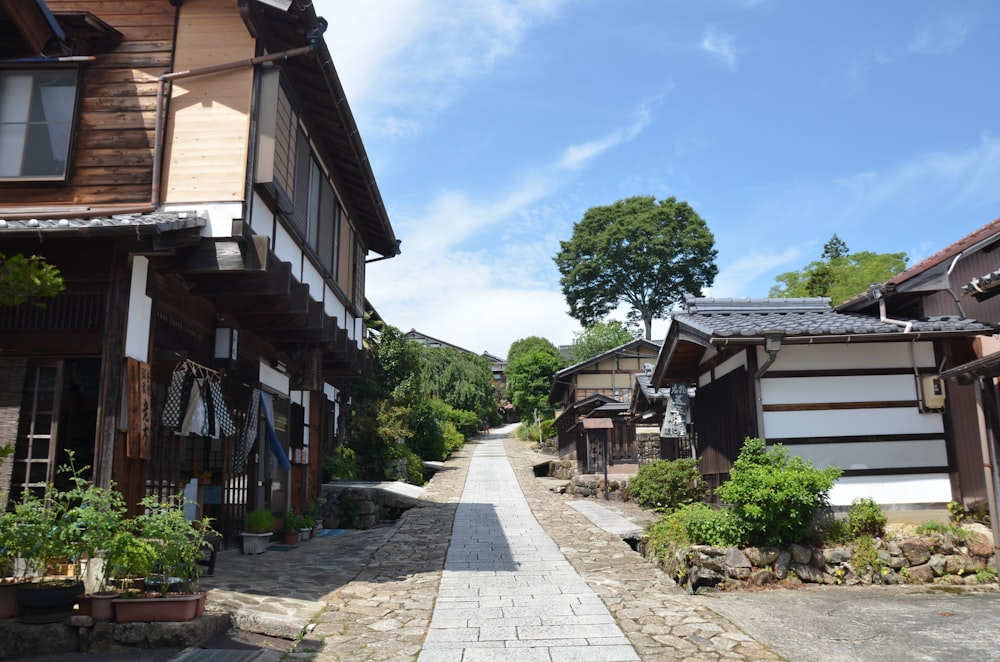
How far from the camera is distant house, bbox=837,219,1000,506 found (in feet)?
33.2

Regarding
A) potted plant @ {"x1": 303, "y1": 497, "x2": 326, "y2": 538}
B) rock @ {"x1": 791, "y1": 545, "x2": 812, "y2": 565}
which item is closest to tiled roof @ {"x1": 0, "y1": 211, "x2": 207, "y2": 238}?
→ potted plant @ {"x1": 303, "y1": 497, "x2": 326, "y2": 538}

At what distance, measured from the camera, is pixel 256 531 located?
1228 cm

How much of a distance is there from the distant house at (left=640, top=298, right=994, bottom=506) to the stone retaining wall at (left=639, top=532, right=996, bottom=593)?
103 centimetres

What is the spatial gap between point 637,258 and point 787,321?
43.8m

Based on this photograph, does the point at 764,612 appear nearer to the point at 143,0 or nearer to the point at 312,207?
the point at 312,207

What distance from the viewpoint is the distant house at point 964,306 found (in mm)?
10109

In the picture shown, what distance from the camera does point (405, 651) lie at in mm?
6836

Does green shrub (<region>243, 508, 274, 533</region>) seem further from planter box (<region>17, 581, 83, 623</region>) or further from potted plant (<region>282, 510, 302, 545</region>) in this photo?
planter box (<region>17, 581, 83, 623</region>)

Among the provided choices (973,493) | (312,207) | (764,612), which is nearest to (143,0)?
(312,207)

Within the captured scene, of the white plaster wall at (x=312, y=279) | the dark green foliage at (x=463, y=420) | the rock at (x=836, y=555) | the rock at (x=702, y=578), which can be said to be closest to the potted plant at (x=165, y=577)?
the white plaster wall at (x=312, y=279)

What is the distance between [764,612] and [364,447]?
17.8 metres

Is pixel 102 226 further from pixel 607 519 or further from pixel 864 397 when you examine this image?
pixel 607 519

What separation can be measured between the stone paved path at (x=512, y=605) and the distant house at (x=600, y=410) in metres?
12.3

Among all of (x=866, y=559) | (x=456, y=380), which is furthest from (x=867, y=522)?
(x=456, y=380)
